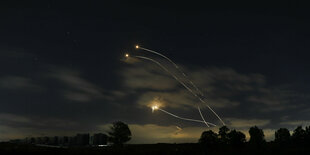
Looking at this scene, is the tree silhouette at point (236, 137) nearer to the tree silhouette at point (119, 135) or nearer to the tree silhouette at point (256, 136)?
the tree silhouette at point (256, 136)

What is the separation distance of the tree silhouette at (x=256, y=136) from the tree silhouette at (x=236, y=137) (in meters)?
9.81

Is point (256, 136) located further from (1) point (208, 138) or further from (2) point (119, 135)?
(2) point (119, 135)

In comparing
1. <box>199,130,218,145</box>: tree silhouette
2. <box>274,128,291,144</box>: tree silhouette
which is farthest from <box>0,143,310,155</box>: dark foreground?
<box>274,128,291,144</box>: tree silhouette

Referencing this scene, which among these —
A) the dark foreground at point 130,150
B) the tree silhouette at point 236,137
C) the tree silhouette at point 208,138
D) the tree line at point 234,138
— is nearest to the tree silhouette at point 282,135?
the tree line at point 234,138

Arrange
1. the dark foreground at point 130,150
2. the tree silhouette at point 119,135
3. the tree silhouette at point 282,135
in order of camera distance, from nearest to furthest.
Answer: the dark foreground at point 130,150, the tree silhouette at point 119,135, the tree silhouette at point 282,135

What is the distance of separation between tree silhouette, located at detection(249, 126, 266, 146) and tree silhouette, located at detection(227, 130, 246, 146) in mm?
9814

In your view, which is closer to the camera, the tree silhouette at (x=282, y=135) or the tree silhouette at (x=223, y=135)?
the tree silhouette at (x=223, y=135)

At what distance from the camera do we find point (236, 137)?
132500 millimetres

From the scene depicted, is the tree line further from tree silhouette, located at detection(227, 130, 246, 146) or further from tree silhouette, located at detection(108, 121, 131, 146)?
tree silhouette, located at detection(108, 121, 131, 146)

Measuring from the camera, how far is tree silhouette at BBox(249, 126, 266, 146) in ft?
456

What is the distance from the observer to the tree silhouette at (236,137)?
132125 mm

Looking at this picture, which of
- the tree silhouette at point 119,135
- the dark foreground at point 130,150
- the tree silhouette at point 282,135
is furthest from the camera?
the tree silhouette at point 282,135

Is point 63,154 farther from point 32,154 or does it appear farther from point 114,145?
point 114,145

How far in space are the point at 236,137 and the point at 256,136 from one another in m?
17.5
